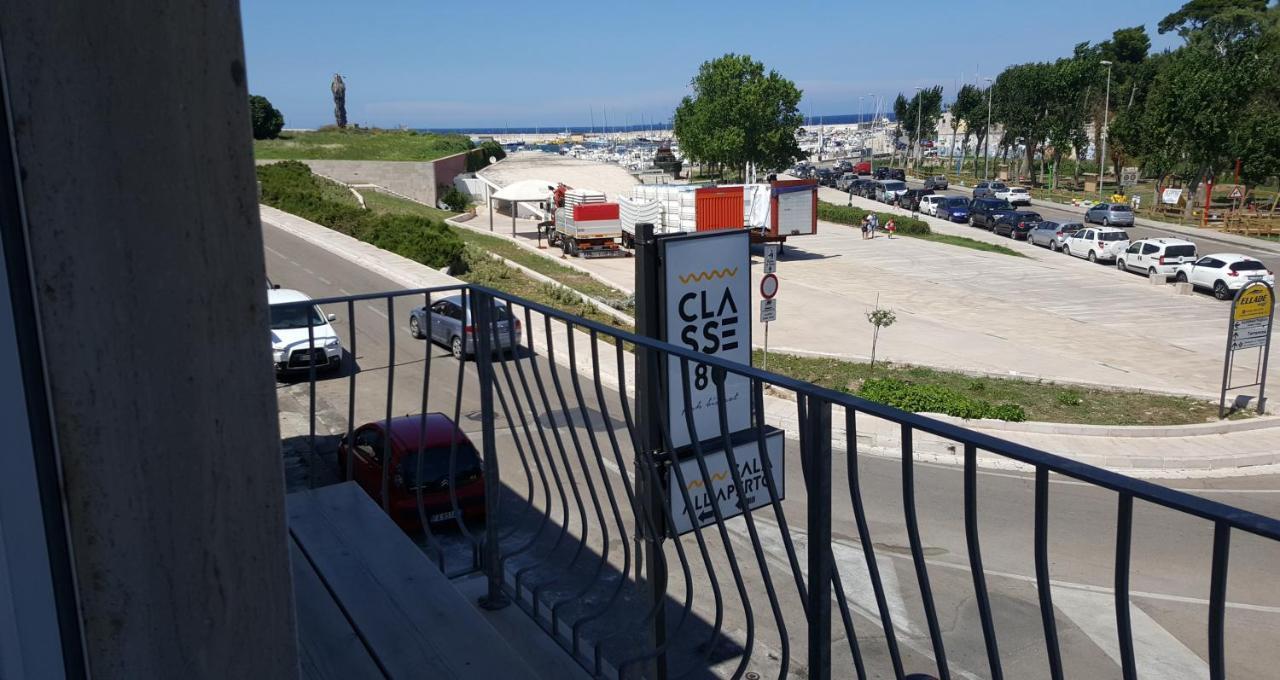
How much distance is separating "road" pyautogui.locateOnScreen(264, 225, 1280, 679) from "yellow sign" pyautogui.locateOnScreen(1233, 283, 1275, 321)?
11.7ft

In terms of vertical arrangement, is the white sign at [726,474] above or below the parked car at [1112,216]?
above

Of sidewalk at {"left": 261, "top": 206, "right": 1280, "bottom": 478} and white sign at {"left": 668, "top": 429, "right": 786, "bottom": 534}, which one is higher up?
white sign at {"left": 668, "top": 429, "right": 786, "bottom": 534}

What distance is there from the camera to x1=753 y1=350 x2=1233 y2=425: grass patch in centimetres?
1541

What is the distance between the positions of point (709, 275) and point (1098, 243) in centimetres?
3467

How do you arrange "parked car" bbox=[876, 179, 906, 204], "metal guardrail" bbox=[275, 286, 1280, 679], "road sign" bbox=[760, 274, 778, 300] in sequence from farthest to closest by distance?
1. "parked car" bbox=[876, 179, 906, 204]
2. "road sign" bbox=[760, 274, 778, 300]
3. "metal guardrail" bbox=[275, 286, 1280, 679]

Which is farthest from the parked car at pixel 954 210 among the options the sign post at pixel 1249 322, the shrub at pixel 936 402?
the shrub at pixel 936 402

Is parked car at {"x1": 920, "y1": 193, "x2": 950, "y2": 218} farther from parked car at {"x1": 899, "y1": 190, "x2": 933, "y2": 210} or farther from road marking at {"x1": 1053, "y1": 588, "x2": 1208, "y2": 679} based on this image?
road marking at {"x1": 1053, "y1": 588, "x2": 1208, "y2": 679}

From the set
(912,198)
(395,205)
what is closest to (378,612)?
(395,205)

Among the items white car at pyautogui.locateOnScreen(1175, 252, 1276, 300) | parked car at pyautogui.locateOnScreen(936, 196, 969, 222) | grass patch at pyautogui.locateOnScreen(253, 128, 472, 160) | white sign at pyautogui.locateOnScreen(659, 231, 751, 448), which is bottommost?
white car at pyautogui.locateOnScreen(1175, 252, 1276, 300)

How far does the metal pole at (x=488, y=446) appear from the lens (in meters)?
3.72

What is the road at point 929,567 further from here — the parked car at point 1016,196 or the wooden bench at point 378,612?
the parked car at point 1016,196

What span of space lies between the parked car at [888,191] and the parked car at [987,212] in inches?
344

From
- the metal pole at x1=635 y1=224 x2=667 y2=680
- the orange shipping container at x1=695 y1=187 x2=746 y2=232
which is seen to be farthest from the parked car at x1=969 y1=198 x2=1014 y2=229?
the metal pole at x1=635 y1=224 x2=667 y2=680

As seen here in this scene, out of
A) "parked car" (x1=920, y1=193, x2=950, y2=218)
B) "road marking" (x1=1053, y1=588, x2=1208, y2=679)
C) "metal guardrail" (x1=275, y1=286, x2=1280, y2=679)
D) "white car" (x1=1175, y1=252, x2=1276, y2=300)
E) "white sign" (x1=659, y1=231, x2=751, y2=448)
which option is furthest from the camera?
"parked car" (x1=920, y1=193, x2=950, y2=218)
